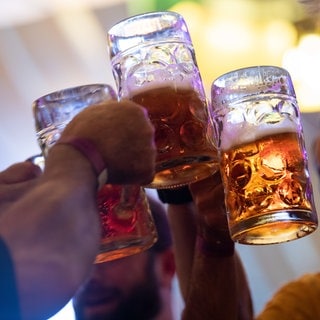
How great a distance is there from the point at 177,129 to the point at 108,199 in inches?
4.2

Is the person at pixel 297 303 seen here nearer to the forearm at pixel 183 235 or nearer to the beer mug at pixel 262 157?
the forearm at pixel 183 235

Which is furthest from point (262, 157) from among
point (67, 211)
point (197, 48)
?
point (197, 48)

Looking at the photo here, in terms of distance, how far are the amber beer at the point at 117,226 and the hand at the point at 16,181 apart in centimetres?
8

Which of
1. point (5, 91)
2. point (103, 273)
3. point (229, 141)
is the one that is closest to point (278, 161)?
point (229, 141)

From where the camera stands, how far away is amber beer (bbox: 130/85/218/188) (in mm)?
766

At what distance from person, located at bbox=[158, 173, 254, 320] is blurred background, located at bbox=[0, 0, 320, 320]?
75cm

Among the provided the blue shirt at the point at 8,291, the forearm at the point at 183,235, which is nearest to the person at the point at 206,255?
the forearm at the point at 183,235

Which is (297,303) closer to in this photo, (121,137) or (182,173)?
(182,173)

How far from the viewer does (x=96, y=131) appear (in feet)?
2.17

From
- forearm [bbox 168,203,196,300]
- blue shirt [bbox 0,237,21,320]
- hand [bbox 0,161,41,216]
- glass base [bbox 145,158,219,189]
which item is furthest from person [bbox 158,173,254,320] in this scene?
blue shirt [bbox 0,237,21,320]

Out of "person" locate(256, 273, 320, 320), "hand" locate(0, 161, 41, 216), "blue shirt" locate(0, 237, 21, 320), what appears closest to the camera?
"blue shirt" locate(0, 237, 21, 320)

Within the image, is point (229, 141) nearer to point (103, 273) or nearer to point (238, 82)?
point (238, 82)

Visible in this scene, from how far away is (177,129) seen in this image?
2.52 ft

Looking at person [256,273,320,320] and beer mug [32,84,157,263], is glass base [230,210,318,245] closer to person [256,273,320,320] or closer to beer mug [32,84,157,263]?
beer mug [32,84,157,263]
